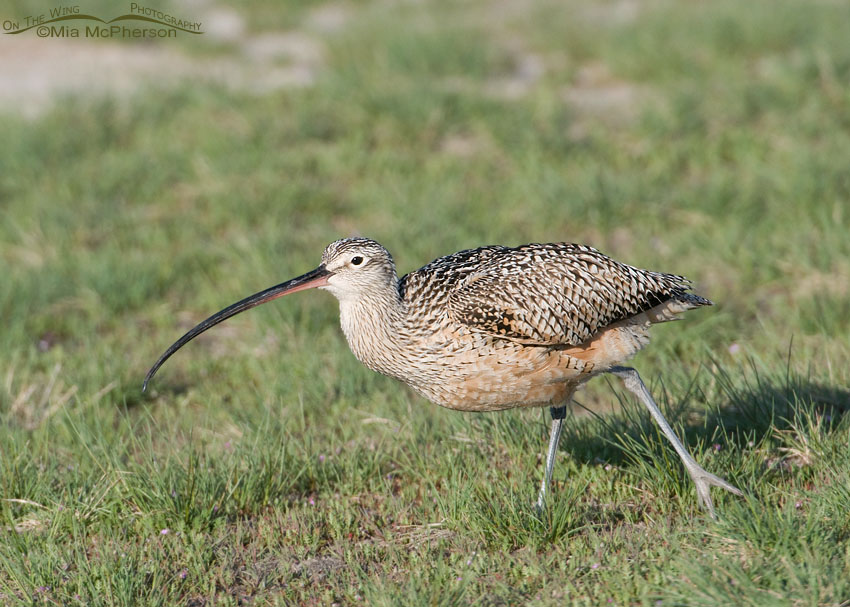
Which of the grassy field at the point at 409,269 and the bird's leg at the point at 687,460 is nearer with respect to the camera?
the grassy field at the point at 409,269

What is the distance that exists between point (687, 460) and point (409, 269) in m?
3.55

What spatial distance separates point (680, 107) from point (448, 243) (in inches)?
113

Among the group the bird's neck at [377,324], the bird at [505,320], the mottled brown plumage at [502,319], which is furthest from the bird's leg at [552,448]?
the bird's neck at [377,324]

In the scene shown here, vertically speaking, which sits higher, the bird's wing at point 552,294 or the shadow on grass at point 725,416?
the bird's wing at point 552,294

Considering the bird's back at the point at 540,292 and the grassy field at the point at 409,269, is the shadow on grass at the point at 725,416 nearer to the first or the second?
the grassy field at the point at 409,269

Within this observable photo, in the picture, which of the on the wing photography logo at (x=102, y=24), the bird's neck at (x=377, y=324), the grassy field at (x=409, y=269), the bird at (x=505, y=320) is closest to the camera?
the grassy field at (x=409, y=269)

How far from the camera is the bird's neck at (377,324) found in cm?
491

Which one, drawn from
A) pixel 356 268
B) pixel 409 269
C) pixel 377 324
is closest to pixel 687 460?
pixel 377 324

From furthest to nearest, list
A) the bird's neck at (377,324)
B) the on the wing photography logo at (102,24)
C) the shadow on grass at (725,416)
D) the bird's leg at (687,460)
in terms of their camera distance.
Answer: the on the wing photography logo at (102,24) < the shadow on grass at (725,416) < the bird's neck at (377,324) < the bird's leg at (687,460)

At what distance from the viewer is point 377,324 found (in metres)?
4.93

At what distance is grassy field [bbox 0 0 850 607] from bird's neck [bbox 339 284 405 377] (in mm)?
640

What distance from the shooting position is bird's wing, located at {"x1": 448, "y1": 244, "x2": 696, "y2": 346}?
15.7 ft

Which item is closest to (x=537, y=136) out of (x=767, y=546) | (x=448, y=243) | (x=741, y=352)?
(x=448, y=243)

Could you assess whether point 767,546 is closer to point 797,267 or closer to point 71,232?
point 797,267
